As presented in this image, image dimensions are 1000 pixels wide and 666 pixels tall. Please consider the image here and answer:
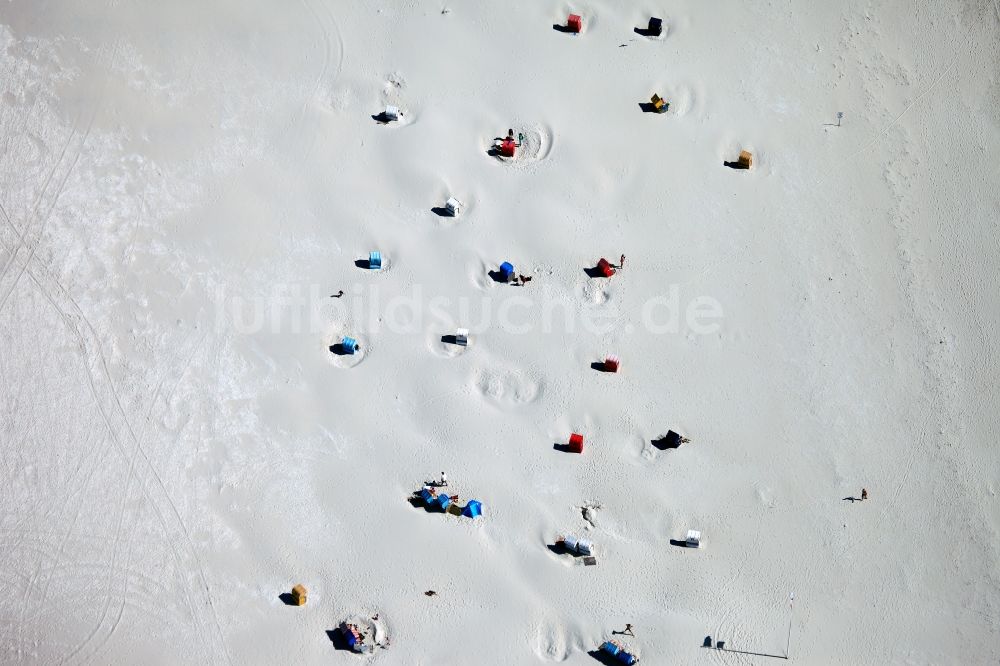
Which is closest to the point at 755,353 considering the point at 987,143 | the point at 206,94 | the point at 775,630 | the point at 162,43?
the point at 775,630

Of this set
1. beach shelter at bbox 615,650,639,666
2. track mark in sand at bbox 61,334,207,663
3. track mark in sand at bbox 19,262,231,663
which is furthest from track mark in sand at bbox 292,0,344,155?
beach shelter at bbox 615,650,639,666

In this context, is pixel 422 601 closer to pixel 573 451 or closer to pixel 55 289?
pixel 573 451

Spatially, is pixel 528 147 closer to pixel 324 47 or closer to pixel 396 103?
pixel 396 103

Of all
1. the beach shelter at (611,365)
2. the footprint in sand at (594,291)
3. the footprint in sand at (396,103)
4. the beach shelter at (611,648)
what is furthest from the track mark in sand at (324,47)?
the beach shelter at (611,648)

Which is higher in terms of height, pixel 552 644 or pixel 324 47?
pixel 324 47

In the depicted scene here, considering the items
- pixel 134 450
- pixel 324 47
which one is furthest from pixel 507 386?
pixel 324 47

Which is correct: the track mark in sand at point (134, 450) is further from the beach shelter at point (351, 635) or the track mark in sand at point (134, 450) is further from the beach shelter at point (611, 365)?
the beach shelter at point (611, 365)
